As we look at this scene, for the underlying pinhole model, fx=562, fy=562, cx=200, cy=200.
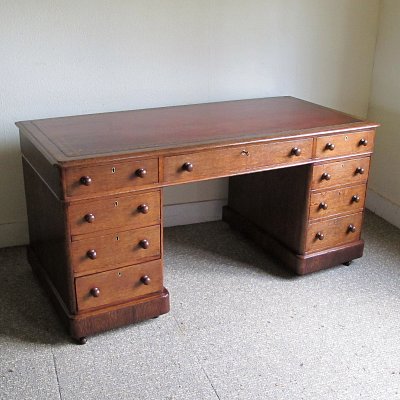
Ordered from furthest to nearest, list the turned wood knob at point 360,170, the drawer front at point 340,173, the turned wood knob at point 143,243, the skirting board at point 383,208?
the skirting board at point 383,208 → the turned wood knob at point 360,170 → the drawer front at point 340,173 → the turned wood knob at point 143,243

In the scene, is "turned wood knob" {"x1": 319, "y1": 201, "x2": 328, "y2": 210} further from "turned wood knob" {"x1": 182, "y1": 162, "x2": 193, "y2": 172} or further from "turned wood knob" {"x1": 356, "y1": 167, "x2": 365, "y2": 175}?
"turned wood knob" {"x1": 182, "y1": 162, "x2": 193, "y2": 172}

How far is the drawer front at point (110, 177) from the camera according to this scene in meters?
1.89

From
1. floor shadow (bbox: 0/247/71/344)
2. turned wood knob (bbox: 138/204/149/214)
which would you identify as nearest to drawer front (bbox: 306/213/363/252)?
turned wood knob (bbox: 138/204/149/214)

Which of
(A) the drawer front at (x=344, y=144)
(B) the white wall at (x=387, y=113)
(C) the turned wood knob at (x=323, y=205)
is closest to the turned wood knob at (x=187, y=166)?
(A) the drawer front at (x=344, y=144)

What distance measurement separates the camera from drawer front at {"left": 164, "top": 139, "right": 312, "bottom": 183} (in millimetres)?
2064

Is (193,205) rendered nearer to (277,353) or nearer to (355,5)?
(277,353)

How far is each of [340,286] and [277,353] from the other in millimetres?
593

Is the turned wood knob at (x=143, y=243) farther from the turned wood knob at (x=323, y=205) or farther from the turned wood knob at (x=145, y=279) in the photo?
the turned wood knob at (x=323, y=205)

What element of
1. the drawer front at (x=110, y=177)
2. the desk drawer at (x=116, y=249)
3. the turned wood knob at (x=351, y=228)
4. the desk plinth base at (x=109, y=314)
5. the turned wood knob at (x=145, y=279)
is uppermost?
the drawer front at (x=110, y=177)

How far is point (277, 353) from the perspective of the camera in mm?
2047

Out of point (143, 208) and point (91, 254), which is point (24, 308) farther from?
point (143, 208)

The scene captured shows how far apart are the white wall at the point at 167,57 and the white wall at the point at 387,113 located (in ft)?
0.23

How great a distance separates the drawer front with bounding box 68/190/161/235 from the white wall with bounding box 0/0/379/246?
811 mm

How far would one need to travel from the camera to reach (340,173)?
8.10 ft
